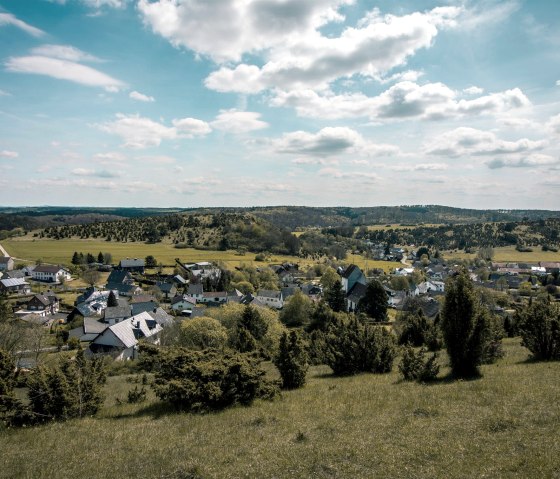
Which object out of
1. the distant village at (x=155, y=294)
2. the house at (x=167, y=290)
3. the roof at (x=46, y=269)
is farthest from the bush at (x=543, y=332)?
the roof at (x=46, y=269)

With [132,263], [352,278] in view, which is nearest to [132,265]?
[132,263]

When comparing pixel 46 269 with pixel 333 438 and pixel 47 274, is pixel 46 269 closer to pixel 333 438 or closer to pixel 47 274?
pixel 47 274

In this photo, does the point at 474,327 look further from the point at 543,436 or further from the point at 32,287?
the point at 32,287

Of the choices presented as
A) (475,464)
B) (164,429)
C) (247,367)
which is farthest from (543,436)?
(164,429)

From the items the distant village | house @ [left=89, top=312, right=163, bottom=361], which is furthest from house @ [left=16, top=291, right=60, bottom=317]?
house @ [left=89, top=312, right=163, bottom=361]

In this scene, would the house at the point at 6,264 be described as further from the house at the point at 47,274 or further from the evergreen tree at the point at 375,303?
the evergreen tree at the point at 375,303

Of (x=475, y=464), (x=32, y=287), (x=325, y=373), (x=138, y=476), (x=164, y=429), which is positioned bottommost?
(x=32, y=287)

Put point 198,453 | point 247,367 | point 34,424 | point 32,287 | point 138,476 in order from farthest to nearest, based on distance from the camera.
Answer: point 32,287 → point 247,367 → point 34,424 → point 198,453 → point 138,476

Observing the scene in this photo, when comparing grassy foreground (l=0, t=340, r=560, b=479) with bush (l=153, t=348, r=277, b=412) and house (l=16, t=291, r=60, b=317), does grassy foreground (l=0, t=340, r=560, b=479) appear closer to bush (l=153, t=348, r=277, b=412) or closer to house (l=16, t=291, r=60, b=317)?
bush (l=153, t=348, r=277, b=412)
